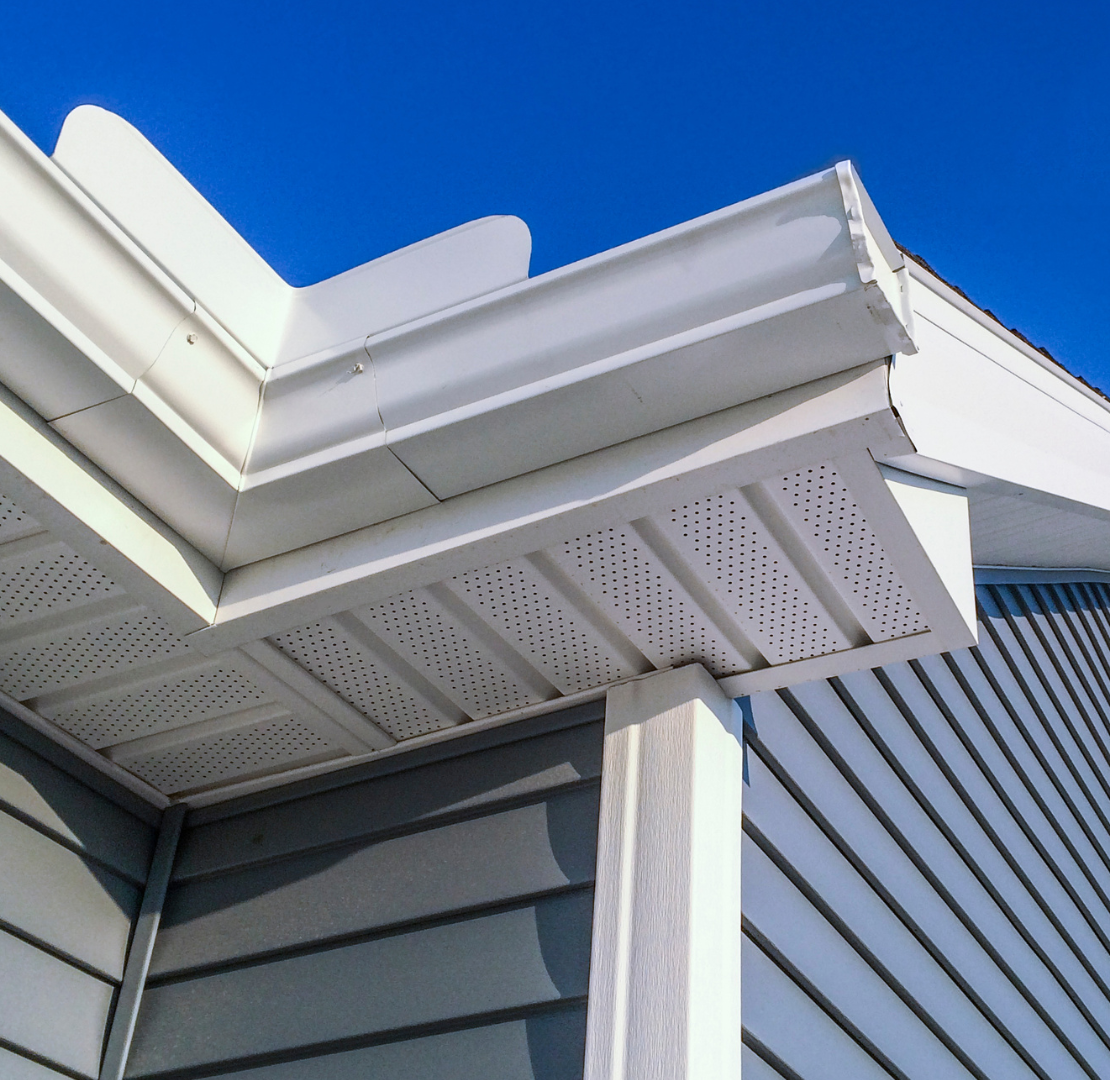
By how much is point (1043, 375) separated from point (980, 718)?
1246 millimetres

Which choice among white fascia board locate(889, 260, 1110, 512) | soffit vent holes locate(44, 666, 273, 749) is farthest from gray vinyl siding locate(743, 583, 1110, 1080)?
soffit vent holes locate(44, 666, 273, 749)

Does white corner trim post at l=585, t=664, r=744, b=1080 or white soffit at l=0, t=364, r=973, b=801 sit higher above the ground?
white soffit at l=0, t=364, r=973, b=801

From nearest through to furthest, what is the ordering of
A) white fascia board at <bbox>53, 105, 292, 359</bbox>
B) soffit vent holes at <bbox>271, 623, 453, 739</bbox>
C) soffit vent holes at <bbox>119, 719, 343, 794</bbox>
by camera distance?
1. white fascia board at <bbox>53, 105, 292, 359</bbox>
2. soffit vent holes at <bbox>271, 623, 453, 739</bbox>
3. soffit vent holes at <bbox>119, 719, 343, 794</bbox>

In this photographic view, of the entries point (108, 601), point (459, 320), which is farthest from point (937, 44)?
point (108, 601)

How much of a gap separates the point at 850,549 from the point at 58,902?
5.48 feet

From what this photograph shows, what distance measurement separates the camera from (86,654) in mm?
2221

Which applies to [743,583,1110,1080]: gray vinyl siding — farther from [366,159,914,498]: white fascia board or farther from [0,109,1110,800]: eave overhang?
[366,159,914,498]: white fascia board

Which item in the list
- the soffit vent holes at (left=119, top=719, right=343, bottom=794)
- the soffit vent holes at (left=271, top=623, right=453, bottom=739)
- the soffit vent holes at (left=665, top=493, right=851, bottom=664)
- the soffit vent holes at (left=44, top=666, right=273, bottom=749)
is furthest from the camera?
the soffit vent holes at (left=119, top=719, right=343, bottom=794)

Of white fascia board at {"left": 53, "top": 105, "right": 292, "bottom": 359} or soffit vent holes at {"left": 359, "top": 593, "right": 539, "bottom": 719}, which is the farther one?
soffit vent holes at {"left": 359, "top": 593, "right": 539, "bottom": 719}

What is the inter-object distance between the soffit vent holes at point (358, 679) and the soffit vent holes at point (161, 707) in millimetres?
149

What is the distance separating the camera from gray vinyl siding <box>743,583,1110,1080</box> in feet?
7.22

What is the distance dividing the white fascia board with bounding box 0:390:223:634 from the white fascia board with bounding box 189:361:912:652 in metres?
0.06

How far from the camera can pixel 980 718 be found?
12.9ft

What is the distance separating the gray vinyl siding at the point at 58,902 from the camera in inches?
85.3
